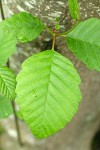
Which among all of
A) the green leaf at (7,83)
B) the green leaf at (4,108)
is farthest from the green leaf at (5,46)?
the green leaf at (4,108)

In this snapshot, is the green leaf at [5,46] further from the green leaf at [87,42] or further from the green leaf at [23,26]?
the green leaf at [87,42]

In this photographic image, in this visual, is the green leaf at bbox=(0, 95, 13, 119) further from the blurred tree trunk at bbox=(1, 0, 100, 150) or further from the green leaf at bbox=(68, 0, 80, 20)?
the green leaf at bbox=(68, 0, 80, 20)

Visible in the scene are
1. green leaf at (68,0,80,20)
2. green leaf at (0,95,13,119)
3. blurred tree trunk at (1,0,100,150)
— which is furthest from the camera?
green leaf at (0,95,13,119)

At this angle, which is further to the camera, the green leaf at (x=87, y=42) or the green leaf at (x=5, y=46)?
the green leaf at (x=5, y=46)

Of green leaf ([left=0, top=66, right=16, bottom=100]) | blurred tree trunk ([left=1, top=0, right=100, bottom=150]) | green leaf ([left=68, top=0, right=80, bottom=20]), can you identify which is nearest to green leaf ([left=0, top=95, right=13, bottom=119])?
green leaf ([left=0, top=66, right=16, bottom=100])

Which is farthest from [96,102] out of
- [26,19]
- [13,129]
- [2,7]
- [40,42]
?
[26,19]

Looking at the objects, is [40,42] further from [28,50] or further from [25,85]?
[25,85]
